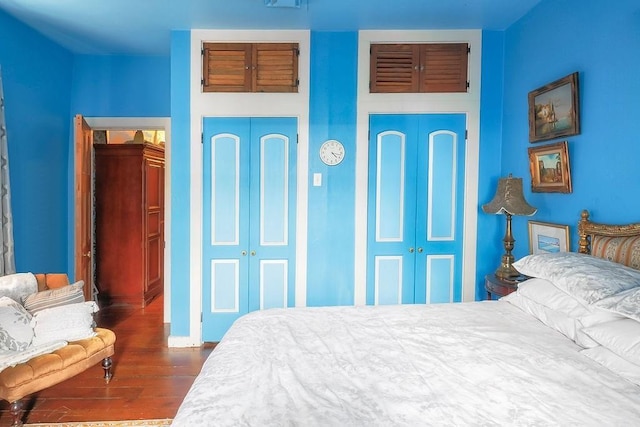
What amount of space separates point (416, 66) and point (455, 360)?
8.33 ft

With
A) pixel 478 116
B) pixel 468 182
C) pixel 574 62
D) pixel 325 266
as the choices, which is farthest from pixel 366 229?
pixel 574 62

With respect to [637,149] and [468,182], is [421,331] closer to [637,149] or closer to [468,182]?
[637,149]

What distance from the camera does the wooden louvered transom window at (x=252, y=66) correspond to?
10.1 ft

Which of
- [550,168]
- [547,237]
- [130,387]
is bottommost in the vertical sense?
[130,387]

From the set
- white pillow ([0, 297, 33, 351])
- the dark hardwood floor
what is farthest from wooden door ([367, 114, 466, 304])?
white pillow ([0, 297, 33, 351])

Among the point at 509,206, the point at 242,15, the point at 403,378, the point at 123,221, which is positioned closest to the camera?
the point at 403,378

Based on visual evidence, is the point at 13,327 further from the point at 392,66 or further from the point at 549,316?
the point at 392,66

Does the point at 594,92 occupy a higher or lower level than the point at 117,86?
lower

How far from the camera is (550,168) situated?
2445 mm

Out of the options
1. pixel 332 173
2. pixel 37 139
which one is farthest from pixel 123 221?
pixel 332 173

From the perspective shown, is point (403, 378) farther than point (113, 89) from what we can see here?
No

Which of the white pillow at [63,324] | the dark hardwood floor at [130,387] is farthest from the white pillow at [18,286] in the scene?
the dark hardwood floor at [130,387]

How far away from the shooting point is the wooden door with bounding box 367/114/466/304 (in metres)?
3.11

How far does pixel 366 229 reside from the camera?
10.3 feet
